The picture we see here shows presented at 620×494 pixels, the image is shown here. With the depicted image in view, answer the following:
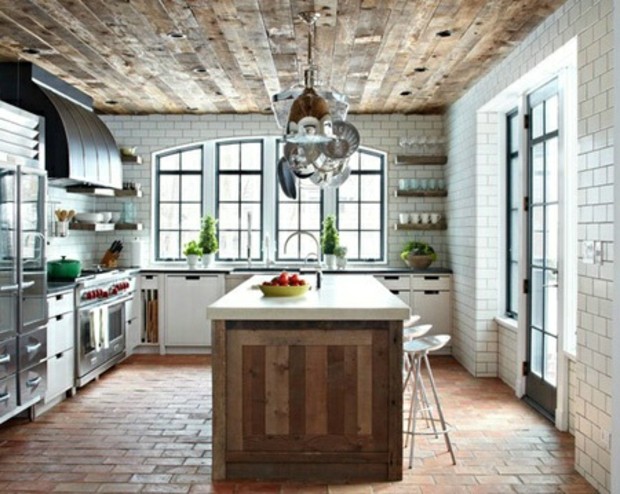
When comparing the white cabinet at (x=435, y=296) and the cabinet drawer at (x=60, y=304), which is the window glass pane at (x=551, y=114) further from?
the cabinet drawer at (x=60, y=304)

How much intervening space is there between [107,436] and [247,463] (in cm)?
130

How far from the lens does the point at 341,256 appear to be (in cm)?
782

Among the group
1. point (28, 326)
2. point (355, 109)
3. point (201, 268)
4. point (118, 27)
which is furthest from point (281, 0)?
point (201, 268)

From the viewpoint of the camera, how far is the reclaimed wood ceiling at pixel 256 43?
4266 mm

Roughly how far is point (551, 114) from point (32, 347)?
4176 millimetres

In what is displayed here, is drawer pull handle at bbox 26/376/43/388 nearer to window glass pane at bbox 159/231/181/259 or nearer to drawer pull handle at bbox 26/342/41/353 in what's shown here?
drawer pull handle at bbox 26/342/41/353

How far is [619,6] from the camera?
3.66ft

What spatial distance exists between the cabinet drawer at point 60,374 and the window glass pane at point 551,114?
4188mm

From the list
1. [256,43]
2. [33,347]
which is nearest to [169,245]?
[33,347]

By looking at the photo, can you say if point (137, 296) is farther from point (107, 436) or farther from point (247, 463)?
point (247, 463)

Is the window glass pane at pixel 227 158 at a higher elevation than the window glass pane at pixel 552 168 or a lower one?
higher

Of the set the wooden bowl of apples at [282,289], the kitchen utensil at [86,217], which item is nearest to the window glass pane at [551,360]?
the wooden bowl of apples at [282,289]

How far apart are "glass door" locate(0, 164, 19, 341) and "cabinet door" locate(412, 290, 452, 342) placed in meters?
4.28

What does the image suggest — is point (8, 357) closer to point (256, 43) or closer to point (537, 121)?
point (256, 43)
